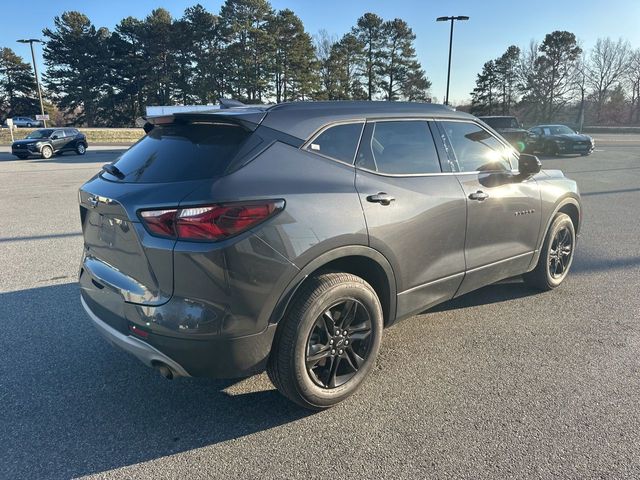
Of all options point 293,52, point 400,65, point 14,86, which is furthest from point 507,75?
point 14,86

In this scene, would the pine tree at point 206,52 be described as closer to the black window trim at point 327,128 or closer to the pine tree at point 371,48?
the pine tree at point 371,48

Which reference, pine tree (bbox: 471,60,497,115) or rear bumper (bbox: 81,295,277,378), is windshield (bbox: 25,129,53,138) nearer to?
rear bumper (bbox: 81,295,277,378)

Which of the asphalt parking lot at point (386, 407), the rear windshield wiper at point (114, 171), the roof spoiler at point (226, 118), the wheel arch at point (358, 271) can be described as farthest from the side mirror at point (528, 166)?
the rear windshield wiper at point (114, 171)

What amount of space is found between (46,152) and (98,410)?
25.7 m

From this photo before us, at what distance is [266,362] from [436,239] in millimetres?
1515

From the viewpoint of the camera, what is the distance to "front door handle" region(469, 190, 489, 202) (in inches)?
141

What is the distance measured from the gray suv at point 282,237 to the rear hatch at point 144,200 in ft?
0.04

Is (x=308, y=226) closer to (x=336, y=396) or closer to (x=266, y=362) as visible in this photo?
(x=266, y=362)

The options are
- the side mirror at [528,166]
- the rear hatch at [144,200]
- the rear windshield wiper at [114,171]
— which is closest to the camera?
the rear hatch at [144,200]

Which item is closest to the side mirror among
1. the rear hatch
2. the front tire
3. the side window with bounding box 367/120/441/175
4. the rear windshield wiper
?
the side window with bounding box 367/120/441/175

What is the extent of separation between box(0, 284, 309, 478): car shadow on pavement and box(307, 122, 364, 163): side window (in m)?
1.63

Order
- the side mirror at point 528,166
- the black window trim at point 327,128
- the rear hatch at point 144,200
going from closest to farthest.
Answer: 1. the rear hatch at point 144,200
2. the black window trim at point 327,128
3. the side mirror at point 528,166

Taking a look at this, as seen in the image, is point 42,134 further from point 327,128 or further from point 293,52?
point 293,52

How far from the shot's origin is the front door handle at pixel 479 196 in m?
3.57
